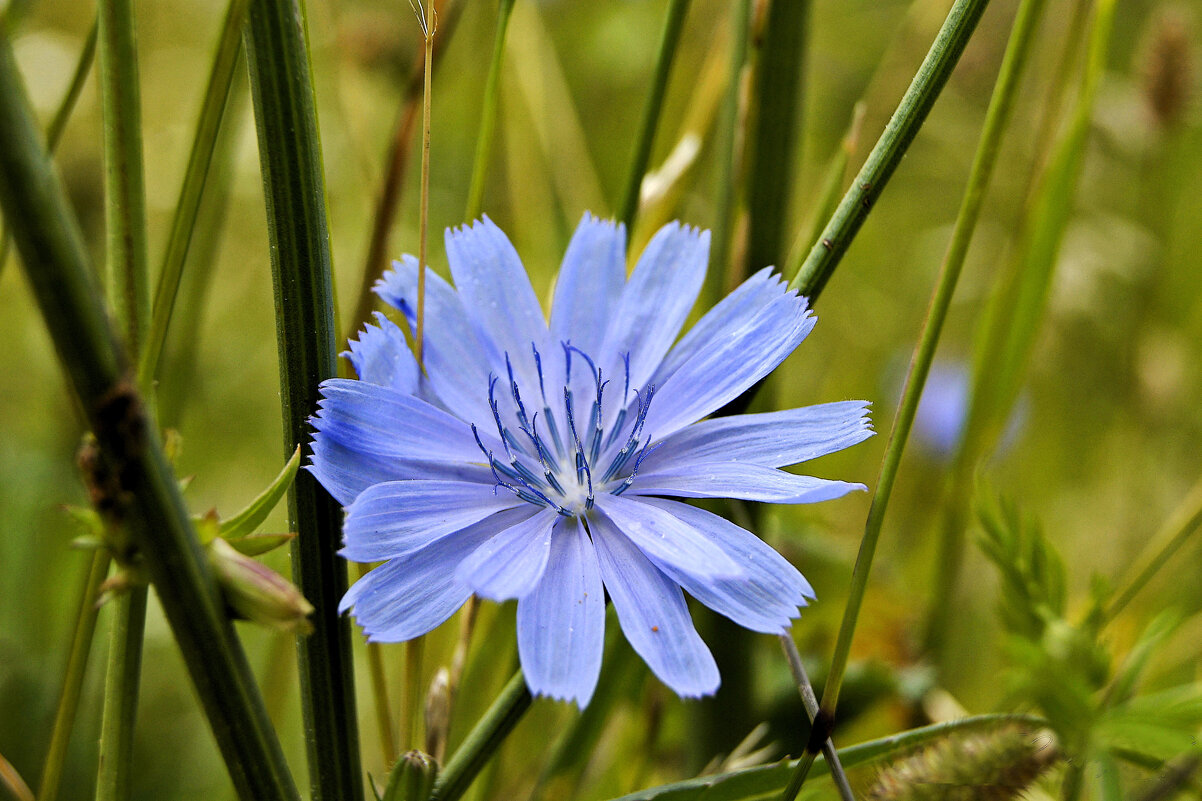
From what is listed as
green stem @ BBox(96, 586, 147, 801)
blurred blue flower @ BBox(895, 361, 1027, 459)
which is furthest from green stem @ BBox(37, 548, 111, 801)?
blurred blue flower @ BBox(895, 361, 1027, 459)

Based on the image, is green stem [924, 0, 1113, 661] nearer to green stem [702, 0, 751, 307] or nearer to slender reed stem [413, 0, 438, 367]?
green stem [702, 0, 751, 307]

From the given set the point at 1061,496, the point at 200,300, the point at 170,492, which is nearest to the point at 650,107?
the point at 170,492

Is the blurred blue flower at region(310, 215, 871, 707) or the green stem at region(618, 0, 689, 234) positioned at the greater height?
the green stem at region(618, 0, 689, 234)

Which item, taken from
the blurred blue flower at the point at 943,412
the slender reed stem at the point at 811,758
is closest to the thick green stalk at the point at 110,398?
the slender reed stem at the point at 811,758

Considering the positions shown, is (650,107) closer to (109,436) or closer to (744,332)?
(744,332)

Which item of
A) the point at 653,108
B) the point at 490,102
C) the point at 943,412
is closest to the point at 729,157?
the point at 653,108

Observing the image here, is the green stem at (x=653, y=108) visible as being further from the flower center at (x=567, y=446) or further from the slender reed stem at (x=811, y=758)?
the slender reed stem at (x=811, y=758)

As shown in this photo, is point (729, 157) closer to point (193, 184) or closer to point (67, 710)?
point (193, 184)

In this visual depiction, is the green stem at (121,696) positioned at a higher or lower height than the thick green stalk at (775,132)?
lower
